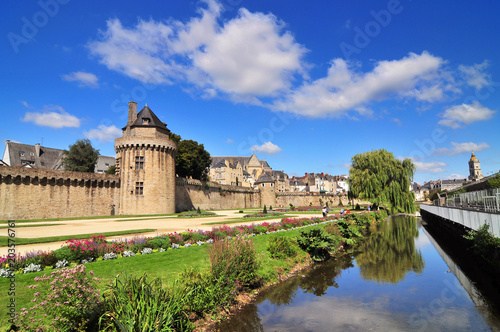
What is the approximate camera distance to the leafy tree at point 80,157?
51.8 meters

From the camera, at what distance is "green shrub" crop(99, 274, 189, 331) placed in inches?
224

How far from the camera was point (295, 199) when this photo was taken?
8394 centimetres

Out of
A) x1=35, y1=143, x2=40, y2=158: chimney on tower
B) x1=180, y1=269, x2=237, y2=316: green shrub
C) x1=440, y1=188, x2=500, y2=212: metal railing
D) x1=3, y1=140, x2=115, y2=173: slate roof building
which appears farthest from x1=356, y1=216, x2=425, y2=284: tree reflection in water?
x1=35, y1=143, x2=40, y2=158: chimney on tower

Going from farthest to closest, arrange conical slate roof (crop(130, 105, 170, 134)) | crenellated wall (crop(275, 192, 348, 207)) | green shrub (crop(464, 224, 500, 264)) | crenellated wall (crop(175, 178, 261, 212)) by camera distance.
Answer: crenellated wall (crop(275, 192, 348, 207))
crenellated wall (crop(175, 178, 261, 212))
conical slate roof (crop(130, 105, 170, 134))
green shrub (crop(464, 224, 500, 264))

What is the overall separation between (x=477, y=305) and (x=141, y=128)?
136ft

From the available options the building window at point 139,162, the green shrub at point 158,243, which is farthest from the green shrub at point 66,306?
the building window at point 139,162

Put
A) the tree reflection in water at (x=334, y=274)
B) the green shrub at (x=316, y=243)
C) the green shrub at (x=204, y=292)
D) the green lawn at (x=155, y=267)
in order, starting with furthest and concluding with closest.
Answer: the green shrub at (x=316, y=243) < the tree reflection in water at (x=334, y=274) < the green shrub at (x=204, y=292) < the green lawn at (x=155, y=267)

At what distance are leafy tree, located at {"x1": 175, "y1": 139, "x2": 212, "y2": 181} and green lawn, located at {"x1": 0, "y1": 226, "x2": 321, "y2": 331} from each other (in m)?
43.5

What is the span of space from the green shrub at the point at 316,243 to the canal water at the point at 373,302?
26.8 inches

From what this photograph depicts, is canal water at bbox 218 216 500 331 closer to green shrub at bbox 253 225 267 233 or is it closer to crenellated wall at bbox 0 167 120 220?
green shrub at bbox 253 225 267 233

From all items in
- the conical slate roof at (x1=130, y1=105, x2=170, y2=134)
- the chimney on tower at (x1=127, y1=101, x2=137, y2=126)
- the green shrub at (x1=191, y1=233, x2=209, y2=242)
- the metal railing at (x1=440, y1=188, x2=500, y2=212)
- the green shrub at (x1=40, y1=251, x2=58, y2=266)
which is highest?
the chimney on tower at (x1=127, y1=101, x2=137, y2=126)

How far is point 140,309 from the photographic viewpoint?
595 centimetres

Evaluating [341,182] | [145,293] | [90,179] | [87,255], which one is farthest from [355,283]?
[341,182]

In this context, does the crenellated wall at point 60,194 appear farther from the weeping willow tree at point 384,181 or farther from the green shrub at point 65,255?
the weeping willow tree at point 384,181
